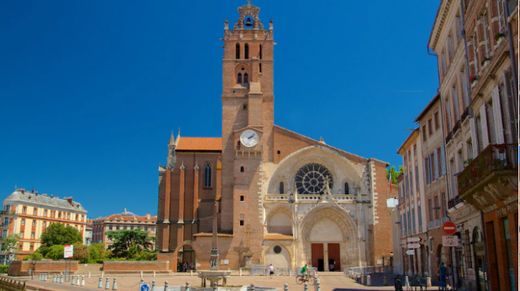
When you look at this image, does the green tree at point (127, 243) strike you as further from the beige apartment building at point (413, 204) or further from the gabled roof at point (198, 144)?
the beige apartment building at point (413, 204)

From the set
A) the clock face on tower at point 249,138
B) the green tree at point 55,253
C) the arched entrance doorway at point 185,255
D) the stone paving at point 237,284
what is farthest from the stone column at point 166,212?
the stone paving at point 237,284

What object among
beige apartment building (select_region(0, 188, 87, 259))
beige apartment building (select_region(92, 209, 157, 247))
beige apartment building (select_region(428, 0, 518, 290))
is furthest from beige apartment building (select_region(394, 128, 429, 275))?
beige apartment building (select_region(92, 209, 157, 247))

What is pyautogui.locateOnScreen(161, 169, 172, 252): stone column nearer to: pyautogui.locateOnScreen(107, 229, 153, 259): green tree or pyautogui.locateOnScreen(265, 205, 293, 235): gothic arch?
pyautogui.locateOnScreen(107, 229, 153, 259): green tree

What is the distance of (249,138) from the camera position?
5431 centimetres

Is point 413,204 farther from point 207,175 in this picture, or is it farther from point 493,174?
point 207,175

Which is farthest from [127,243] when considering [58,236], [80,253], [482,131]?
[482,131]

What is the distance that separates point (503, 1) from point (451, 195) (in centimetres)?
1218

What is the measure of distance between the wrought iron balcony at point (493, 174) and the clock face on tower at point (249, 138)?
39.1 metres

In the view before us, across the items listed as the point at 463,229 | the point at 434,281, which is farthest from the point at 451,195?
the point at 434,281

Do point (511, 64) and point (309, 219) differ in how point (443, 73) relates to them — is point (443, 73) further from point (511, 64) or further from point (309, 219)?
point (309, 219)

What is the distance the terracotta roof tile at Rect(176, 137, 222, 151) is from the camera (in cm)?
6743

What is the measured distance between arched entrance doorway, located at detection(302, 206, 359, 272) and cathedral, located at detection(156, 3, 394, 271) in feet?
0.35

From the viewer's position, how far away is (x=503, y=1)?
13.9m

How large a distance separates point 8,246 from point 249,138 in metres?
52.6
